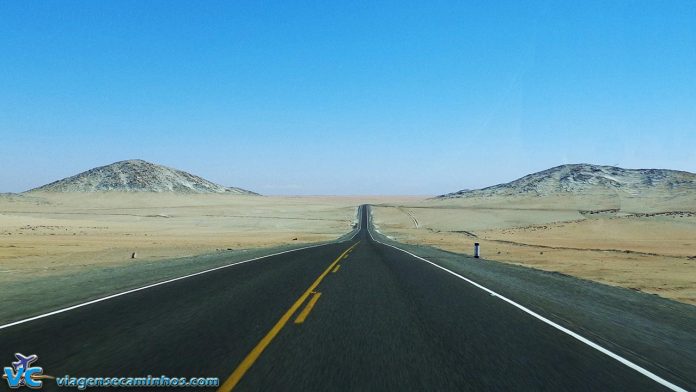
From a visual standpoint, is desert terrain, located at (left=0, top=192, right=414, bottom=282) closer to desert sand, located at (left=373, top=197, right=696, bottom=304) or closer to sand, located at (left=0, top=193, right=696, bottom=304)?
sand, located at (left=0, top=193, right=696, bottom=304)

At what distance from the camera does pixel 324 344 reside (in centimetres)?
706

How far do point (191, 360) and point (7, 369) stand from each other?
209 cm

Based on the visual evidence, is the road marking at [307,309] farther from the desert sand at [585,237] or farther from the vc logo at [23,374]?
the desert sand at [585,237]

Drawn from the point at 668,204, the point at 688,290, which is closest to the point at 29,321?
the point at 688,290

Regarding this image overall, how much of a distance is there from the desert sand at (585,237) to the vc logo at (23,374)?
14831mm

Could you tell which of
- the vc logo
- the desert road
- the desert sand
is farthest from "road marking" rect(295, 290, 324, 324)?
the desert sand

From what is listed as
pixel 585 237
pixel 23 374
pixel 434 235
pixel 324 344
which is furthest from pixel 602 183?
pixel 23 374

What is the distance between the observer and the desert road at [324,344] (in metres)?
5.57

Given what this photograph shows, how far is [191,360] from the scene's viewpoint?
618cm

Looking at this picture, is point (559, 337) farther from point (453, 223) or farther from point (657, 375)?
point (453, 223)

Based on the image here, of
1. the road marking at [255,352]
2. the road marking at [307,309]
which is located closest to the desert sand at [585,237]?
the road marking at [307,309]

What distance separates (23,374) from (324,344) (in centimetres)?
367

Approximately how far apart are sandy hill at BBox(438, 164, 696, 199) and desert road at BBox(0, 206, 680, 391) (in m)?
156

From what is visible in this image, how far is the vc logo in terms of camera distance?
210 inches
